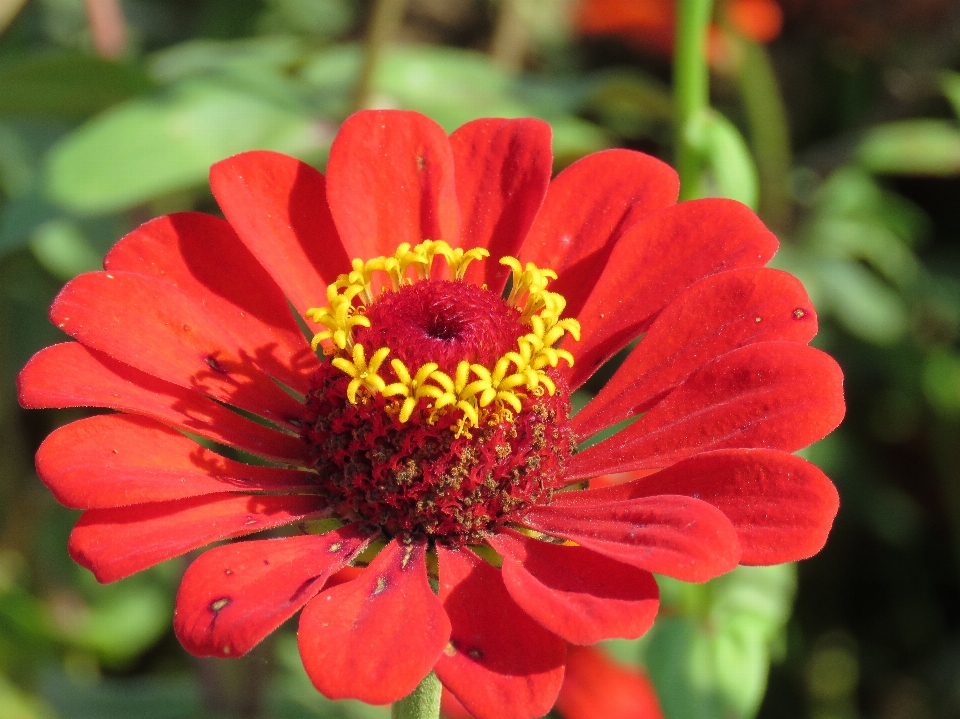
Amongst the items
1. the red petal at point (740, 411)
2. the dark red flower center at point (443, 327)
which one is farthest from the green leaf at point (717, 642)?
the dark red flower center at point (443, 327)

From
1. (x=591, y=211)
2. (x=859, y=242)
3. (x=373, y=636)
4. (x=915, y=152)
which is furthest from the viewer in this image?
(x=859, y=242)

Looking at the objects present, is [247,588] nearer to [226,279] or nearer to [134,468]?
[134,468]

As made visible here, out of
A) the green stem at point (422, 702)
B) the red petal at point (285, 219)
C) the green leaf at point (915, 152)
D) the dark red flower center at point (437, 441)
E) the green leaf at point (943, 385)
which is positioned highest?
the red petal at point (285, 219)

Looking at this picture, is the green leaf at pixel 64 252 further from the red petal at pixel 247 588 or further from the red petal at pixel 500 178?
the red petal at pixel 247 588

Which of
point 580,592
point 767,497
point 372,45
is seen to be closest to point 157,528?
point 580,592

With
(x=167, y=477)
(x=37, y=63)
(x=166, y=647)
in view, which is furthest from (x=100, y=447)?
(x=166, y=647)
